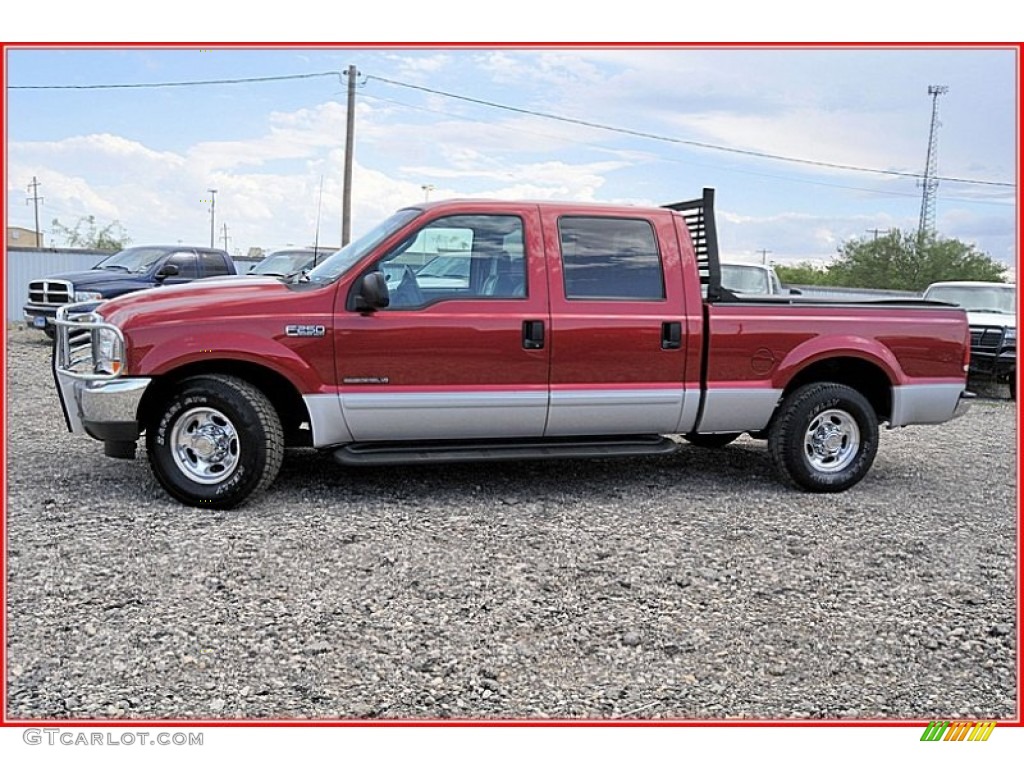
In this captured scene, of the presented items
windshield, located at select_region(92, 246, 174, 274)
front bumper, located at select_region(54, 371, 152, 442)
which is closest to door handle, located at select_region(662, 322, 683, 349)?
front bumper, located at select_region(54, 371, 152, 442)

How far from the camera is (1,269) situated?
5445 mm

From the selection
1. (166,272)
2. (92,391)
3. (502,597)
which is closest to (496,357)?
(502,597)

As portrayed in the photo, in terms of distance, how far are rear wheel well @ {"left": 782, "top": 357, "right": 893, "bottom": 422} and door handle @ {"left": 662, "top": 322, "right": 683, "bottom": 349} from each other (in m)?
0.99

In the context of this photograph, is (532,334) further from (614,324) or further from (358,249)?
(358,249)

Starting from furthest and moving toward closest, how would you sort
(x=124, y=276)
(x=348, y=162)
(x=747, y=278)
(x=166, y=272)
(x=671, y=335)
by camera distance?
(x=348, y=162), (x=124, y=276), (x=166, y=272), (x=747, y=278), (x=671, y=335)

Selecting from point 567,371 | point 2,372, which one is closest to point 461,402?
point 567,371

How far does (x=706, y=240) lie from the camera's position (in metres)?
7.11

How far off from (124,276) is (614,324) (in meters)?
12.6

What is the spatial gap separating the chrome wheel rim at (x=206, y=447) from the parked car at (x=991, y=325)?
1088cm

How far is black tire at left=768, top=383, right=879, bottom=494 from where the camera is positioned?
7.00 meters

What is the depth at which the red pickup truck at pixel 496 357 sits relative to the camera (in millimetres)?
6051

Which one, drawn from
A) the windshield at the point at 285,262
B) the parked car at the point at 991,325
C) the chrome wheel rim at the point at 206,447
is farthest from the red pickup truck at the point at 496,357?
the windshield at the point at 285,262

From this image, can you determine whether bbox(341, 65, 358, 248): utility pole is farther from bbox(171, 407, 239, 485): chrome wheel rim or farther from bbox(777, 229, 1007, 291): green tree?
bbox(777, 229, 1007, 291): green tree

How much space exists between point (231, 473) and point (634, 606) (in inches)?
109
